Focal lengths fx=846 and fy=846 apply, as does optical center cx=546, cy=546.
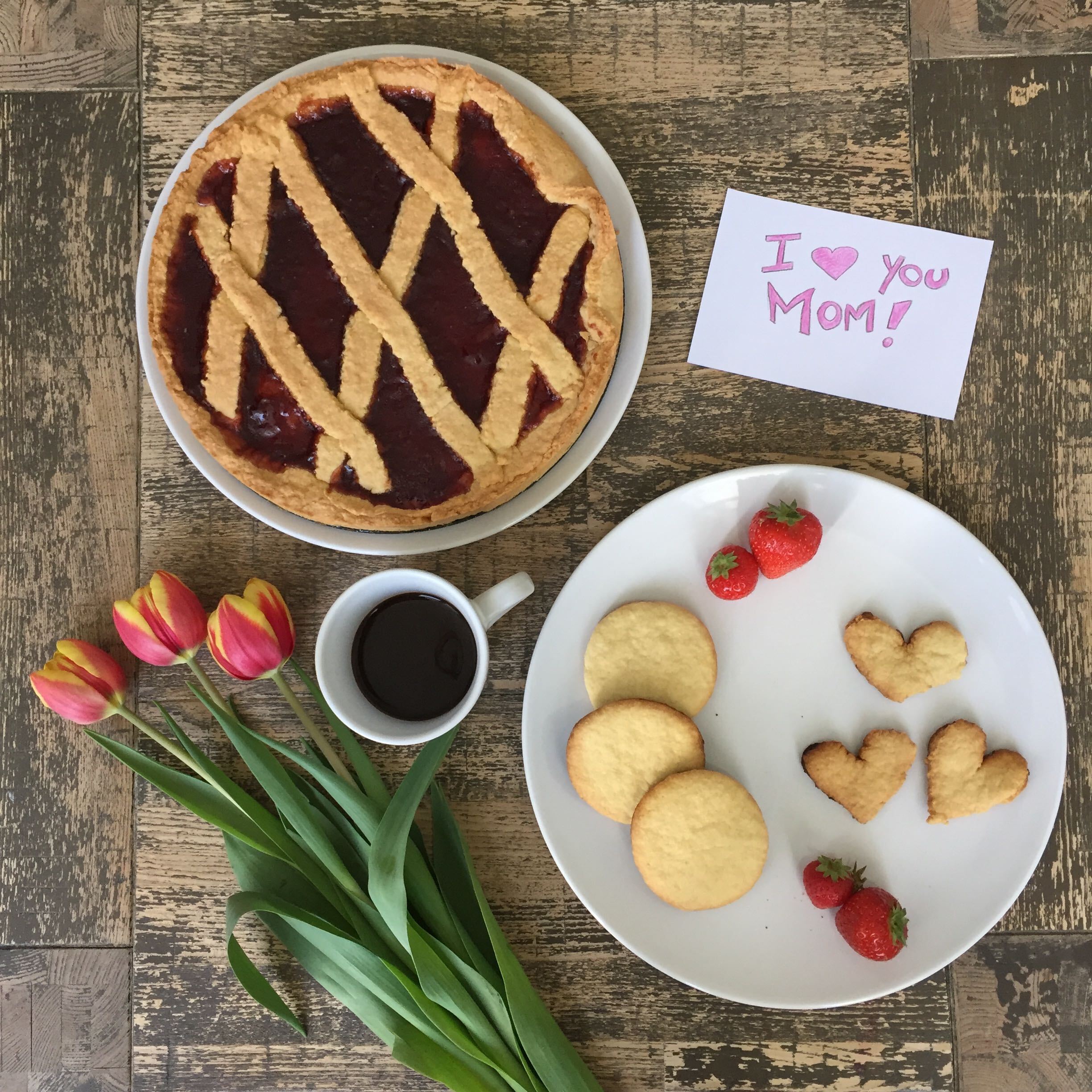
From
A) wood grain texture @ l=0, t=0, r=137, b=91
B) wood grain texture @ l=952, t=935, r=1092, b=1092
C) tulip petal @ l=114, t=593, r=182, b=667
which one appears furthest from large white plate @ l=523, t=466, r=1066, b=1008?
wood grain texture @ l=0, t=0, r=137, b=91

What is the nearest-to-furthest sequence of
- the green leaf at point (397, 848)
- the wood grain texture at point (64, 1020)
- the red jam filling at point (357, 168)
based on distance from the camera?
the green leaf at point (397, 848) → the red jam filling at point (357, 168) → the wood grain texture at point (64, 1020)

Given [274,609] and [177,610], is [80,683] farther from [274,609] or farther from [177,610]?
[274,609]

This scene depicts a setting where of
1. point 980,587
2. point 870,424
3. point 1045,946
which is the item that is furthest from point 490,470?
point 1045,946

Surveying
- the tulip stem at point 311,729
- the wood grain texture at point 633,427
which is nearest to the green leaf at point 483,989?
the wood grain texture at point 633,427

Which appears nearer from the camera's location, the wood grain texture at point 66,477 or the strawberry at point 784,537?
the strawberry at point 784,537

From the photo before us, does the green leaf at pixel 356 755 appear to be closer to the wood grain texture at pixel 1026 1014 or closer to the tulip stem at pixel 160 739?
the tulip stem at pixel 160 739

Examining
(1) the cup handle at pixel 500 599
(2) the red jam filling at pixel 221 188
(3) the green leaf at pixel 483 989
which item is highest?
(2) the red jam filling at pixel 221 188

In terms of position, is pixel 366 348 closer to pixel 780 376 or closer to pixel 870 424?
pixel 780 376
